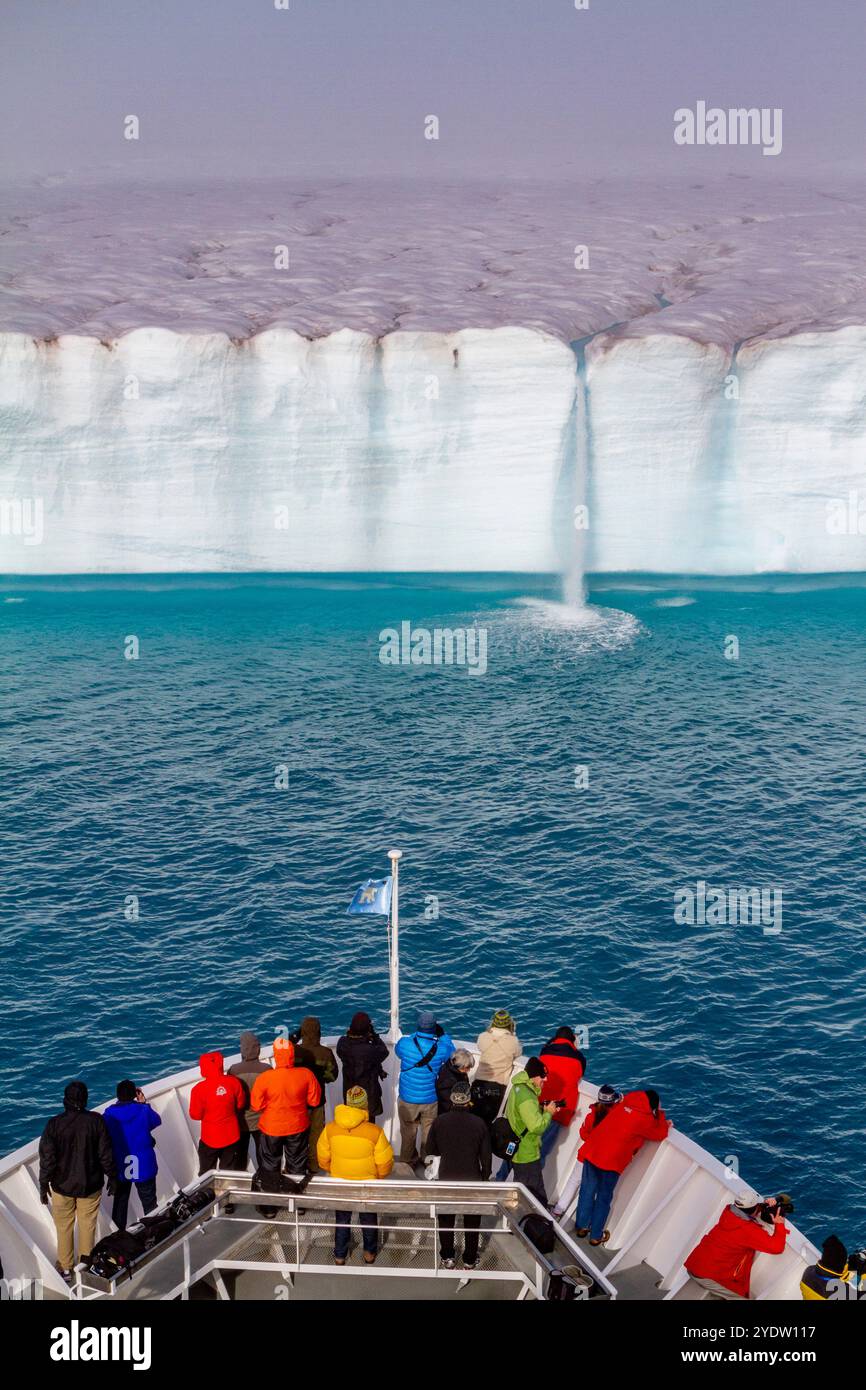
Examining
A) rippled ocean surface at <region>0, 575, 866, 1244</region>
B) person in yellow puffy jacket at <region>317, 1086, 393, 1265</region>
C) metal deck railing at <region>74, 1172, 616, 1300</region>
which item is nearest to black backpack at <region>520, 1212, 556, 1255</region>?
metal deck railing at <region>74, 1172, 616, 1300</region>

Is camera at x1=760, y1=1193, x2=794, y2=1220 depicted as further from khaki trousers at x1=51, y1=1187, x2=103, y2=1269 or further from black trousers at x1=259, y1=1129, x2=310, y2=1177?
khaki trousers at x1=51, y1=1187, x2=103, y2=1269

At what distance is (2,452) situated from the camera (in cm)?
4300

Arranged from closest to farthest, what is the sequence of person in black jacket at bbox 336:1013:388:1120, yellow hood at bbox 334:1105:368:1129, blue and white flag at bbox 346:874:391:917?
yellow hood at bbox 334:1105:368:1129 → person in black jacket at bbox 336:1013:388:1120 → blue and white flag at bbox 346:874:391:917

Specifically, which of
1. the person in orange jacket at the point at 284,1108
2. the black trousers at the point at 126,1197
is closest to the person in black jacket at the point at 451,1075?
the person in orange jacket at the point at 284,1108

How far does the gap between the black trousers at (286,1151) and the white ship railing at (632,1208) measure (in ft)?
5.27

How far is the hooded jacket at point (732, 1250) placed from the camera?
482 inches

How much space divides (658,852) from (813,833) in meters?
3.24

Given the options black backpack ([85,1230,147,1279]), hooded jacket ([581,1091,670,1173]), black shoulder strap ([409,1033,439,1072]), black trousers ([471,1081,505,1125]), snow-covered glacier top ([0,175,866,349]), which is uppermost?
snow-covered glacier top ([0,175,866,349])

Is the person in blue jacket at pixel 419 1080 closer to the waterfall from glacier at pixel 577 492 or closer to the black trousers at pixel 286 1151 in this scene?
the black trousers at pixel 286 1151

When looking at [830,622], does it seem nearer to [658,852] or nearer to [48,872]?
[658,852]

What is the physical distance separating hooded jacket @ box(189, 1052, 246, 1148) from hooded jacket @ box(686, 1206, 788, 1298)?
4.21 meters

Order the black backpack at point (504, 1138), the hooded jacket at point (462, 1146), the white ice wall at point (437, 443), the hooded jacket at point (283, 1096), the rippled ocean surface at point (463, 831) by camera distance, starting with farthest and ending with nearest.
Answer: the white ice wall at point (437, 443)
the rippled ocean surface at point (463, 831)
the hooded jacket at point (283, 1096)
the black backpack at point (504, 1138)
the hooded jacket at point (462, 1146)

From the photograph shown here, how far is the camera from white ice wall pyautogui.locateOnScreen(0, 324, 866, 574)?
42.4 meters
